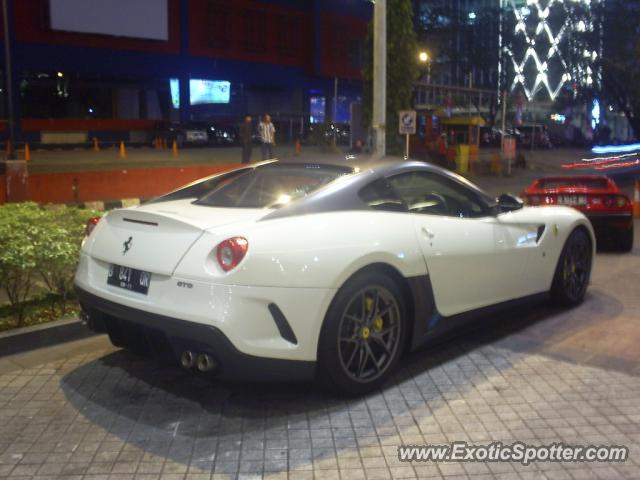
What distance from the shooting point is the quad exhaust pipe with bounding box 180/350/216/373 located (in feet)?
12.7

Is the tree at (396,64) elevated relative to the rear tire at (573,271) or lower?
elevated

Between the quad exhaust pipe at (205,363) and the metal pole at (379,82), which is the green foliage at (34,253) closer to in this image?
the quad exhaust pipe at (205,363)

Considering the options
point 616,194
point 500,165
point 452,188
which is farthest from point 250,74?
point 452,188

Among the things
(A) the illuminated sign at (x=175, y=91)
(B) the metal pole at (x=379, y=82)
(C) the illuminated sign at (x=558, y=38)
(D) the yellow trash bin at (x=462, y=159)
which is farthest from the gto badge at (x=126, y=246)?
(C) the illuminated sign at (x=558, y=38)

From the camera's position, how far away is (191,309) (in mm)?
3850

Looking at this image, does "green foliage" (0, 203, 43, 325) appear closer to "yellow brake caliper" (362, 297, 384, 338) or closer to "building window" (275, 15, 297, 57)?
"yellow brake caliper" (362, 297, 384, 338)

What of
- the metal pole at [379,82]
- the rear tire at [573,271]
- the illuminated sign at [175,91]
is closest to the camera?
the rear tire at [573,271]

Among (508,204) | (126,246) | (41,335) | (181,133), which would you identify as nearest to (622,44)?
(181,133)

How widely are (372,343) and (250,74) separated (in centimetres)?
4155

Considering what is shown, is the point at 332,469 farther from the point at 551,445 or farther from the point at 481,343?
the point at 481,343

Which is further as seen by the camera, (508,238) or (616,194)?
(616,194)

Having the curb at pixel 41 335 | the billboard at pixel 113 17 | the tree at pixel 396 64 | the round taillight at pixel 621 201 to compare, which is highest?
the billboard at pixel 113 17

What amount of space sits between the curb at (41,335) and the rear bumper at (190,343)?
1190 millimetres

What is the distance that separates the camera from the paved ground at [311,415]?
138 inches
